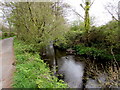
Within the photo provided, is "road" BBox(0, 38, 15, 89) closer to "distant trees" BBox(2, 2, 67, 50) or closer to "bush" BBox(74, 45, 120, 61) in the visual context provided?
"distant trees" BBox(2, 2, 67, 50)

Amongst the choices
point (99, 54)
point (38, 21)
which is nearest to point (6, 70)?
point (38, 21)

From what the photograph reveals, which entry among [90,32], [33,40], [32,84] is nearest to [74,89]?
[32,84]

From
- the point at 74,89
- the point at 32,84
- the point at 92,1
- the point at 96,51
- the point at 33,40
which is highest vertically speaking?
the point at 92,1

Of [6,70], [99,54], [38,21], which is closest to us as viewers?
[6,70]

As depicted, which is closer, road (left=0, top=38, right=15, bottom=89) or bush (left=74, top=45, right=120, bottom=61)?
road (left=0, top=38, right=15, bottom=89)

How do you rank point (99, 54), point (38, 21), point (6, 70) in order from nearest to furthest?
1. point (6, 70)
2. point (38, 21)
3. point (99, 54)

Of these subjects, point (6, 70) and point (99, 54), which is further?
point (99, 54)

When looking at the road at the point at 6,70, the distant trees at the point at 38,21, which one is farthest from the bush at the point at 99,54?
the road at the point at 6,70

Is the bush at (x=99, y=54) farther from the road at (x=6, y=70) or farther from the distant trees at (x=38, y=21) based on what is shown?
the road at (x=6, y=70)

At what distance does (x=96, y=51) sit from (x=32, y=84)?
9080 mm

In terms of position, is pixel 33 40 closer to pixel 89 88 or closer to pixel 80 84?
pixel 80 84

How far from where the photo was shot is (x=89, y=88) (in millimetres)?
4980

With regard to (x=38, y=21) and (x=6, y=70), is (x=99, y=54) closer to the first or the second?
(x=38, y=21)

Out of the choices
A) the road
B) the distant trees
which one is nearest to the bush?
the distant trees
